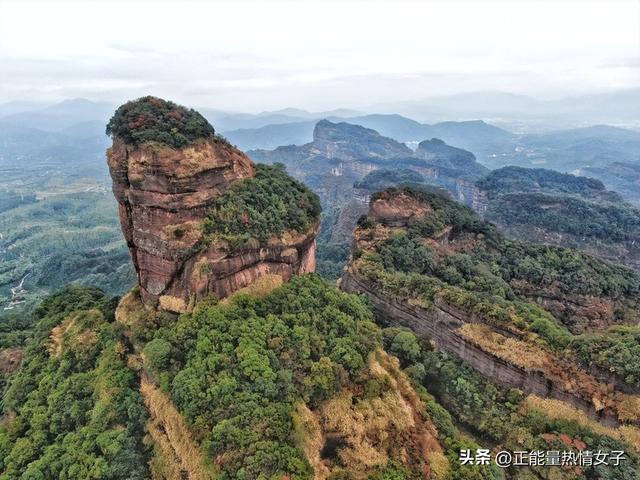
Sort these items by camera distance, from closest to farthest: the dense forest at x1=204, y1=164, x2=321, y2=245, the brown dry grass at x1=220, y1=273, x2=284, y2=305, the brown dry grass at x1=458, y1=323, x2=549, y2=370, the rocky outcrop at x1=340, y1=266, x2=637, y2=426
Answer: the rocky outcrop at x1=340, y1=266, x2=637, y2=426
the brown dry grass at x1=458, y1=323, x2=549, y2=370
the dense forest at x1=204, y1=164, x2=321, y2=245
the brown dry grass at x1=220, y1=273, x2=284, y2=305

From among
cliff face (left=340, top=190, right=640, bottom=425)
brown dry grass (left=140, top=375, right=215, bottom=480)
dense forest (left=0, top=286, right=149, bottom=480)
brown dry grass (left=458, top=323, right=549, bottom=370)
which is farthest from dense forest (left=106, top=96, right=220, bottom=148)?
brown dry grass (left=458, top=323, right=549, bottom=370)

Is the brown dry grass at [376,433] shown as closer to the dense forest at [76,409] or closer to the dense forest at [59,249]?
the dense forest at [76,409]

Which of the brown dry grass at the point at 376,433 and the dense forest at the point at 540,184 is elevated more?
the brown dry grass at the point at 376,433

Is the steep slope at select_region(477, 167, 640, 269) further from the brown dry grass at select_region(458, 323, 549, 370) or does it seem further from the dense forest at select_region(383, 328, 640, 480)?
the dense forest at select_region(383, 328, 640, 480)

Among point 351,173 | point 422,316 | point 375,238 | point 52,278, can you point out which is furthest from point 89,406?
point 351,173

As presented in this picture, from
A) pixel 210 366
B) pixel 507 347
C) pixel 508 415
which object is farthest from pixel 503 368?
pixel 210 366

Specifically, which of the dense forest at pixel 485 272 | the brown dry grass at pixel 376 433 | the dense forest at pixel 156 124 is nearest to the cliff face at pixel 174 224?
the dense forest at pixel 156 124

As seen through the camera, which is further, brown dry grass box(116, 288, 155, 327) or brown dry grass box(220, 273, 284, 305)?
brown dry grass box(220, 273, 284, 305)
